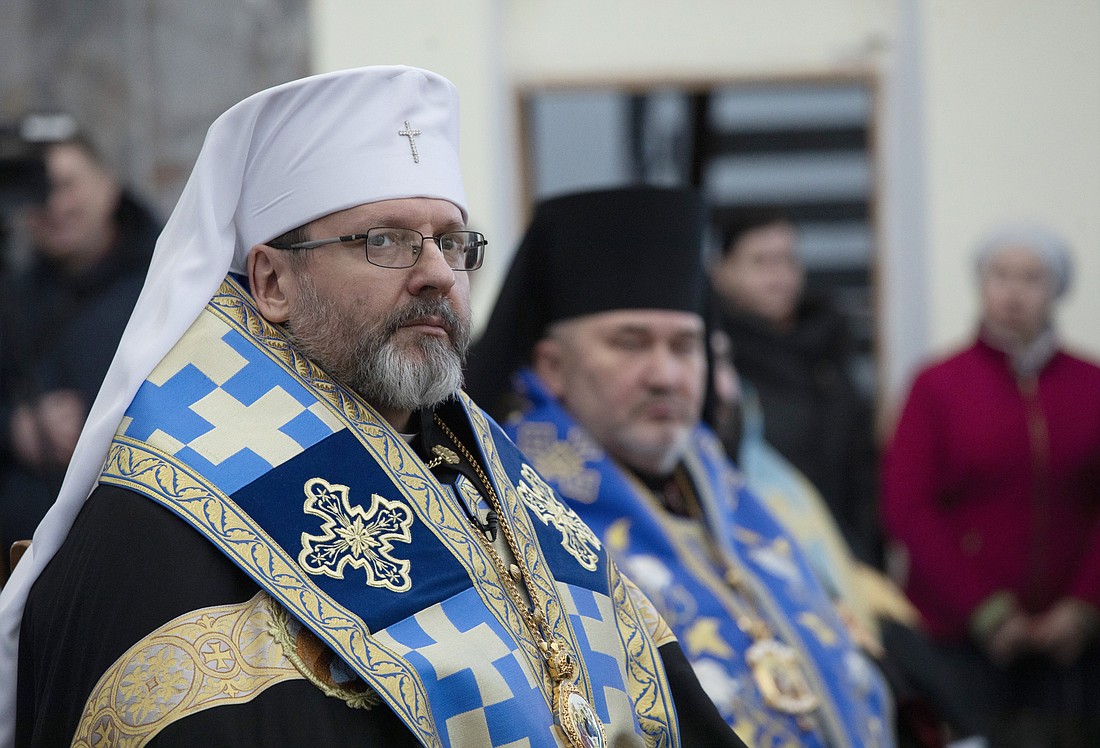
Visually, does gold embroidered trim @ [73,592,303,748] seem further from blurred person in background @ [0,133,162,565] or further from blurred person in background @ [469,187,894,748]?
blurred person in background @ [0,133,162,565]

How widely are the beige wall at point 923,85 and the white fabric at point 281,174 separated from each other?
14.2 feet

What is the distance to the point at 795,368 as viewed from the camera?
6.19m

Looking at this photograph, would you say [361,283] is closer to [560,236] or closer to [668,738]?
[668,738]

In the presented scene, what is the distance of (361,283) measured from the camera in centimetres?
267

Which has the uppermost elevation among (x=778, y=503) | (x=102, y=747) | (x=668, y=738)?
(x=102, y=747)

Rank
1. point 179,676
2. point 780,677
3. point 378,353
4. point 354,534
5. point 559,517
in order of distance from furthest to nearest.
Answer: point 780,677
point 559,517
point 378,353
point 354,534
point 179,676

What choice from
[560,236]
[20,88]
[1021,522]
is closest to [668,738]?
[560,236]

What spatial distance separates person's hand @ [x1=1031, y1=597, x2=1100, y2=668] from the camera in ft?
19.1

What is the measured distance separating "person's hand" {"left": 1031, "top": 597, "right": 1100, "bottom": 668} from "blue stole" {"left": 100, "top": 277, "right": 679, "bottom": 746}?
346 cm

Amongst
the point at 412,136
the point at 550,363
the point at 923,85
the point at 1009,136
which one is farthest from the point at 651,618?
the point at 1009,136

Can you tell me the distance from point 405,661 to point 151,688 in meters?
0.39

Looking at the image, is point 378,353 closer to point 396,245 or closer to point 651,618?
point 396,245

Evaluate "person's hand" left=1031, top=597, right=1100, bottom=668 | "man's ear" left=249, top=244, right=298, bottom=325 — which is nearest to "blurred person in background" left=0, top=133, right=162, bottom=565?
"man's ear" left=249, top=244, right=298, bottom=325

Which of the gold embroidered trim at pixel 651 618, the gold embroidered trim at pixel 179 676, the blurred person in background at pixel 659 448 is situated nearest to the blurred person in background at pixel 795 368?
the blurred person in background at pixel 659 448
